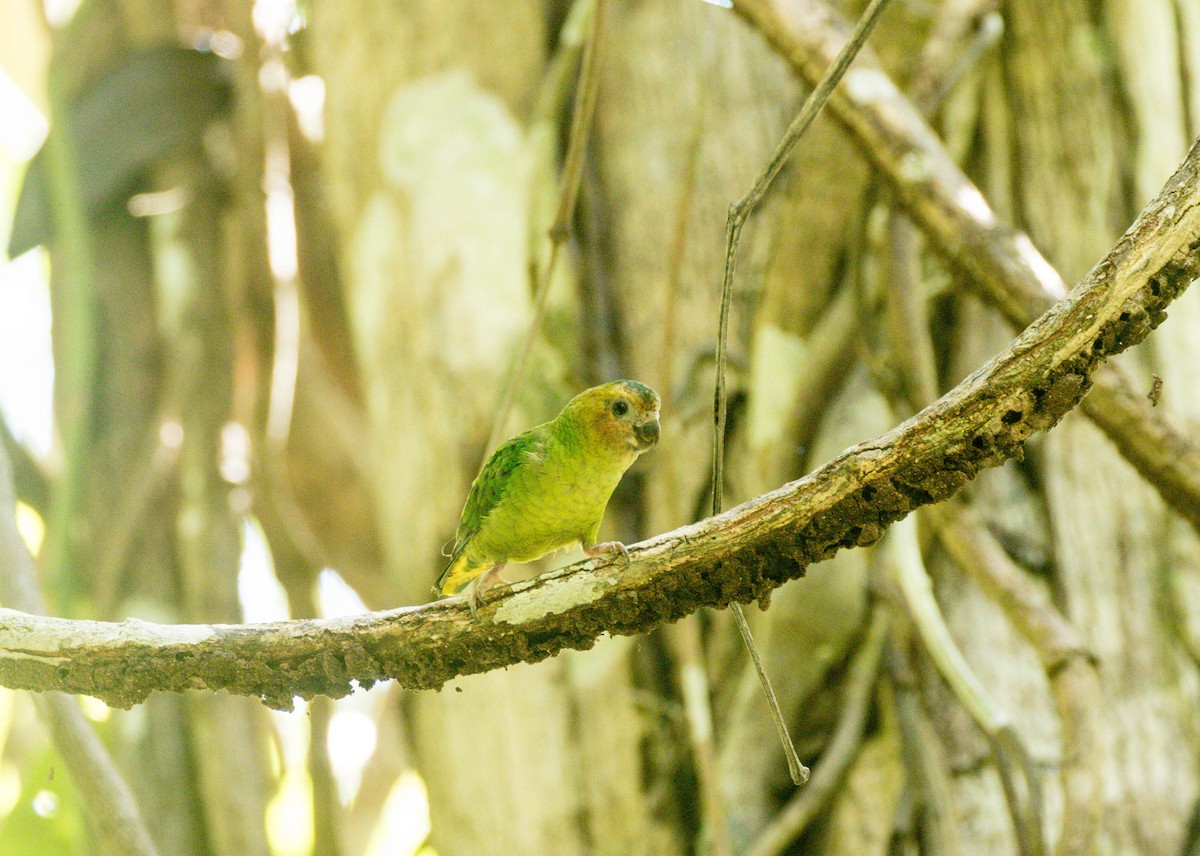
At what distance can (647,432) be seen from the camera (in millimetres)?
2451

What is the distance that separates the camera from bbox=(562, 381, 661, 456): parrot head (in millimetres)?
2455

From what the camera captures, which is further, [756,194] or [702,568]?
[702,568]

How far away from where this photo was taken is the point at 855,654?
3119 millimetres

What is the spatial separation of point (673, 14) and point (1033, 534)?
6.97 feet

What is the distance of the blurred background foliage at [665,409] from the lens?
9.70ft

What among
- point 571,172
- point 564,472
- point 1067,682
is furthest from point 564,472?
point 1067,682

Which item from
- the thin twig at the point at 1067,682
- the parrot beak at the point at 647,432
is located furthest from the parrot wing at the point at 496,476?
the thin twig at the point at 1067,682

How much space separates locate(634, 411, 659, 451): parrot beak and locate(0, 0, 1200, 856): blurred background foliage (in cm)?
56

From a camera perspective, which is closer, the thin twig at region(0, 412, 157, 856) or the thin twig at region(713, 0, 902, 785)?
the thin twig at region(713, 0, 902, 785)

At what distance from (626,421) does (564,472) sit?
0.18m

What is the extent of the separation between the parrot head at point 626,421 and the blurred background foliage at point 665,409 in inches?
20.1

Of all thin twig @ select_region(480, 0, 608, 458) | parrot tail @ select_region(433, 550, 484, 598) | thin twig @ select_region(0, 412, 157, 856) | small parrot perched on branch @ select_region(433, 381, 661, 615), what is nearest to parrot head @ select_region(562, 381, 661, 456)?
small parrot perched on branch @ select_region(433, 381, 661, 615)

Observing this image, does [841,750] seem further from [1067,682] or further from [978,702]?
[1067,682]

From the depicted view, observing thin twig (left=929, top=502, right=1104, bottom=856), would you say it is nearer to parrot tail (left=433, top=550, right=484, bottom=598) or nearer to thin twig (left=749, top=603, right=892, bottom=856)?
thin twig (left=749, top=603, right=892, bottom=856)
